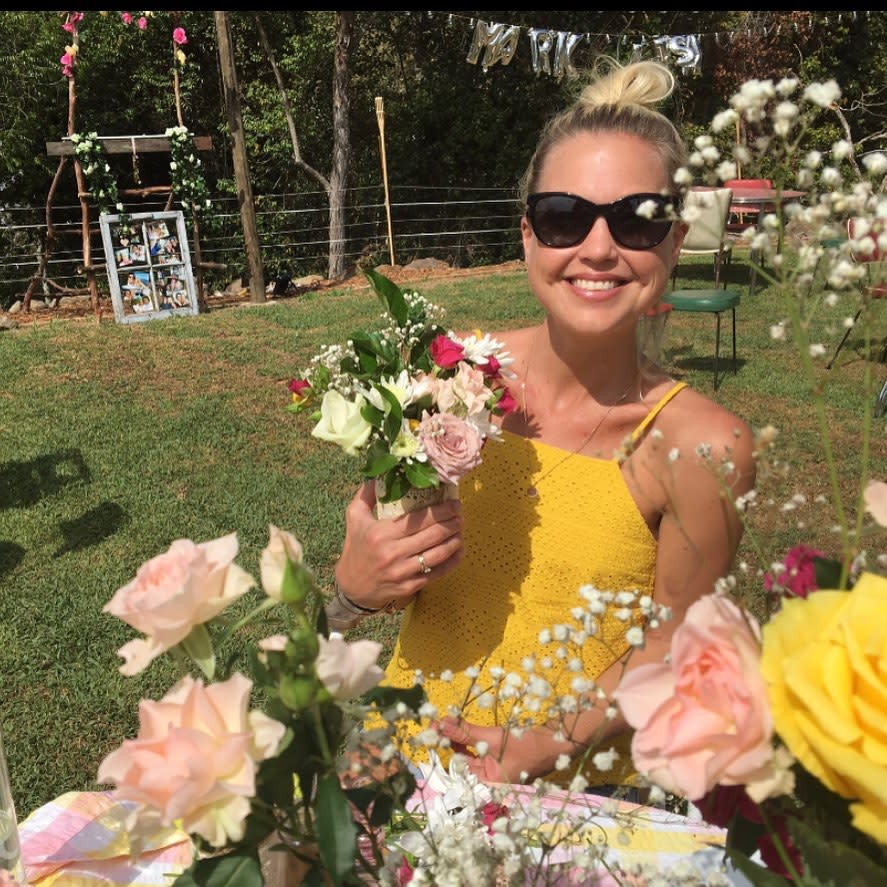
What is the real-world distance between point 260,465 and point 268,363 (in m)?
2.61

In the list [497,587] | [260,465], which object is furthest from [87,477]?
[497,587]

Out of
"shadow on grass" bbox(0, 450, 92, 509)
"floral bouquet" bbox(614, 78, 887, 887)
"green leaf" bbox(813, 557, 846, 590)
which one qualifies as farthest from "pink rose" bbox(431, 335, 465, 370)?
"shadow on grass" bbox(0, 450, 92, 509)

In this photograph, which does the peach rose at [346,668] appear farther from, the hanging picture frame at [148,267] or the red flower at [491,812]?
the hanging picture frame at [148,267]

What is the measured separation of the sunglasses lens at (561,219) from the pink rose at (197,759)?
4.35ft

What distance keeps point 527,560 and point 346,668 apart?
132 centimetres

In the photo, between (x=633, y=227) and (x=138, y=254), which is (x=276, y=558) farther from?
(x=138, y=254)

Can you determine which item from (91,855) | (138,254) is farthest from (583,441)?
(138,254)

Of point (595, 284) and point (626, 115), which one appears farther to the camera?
point (626, 115)

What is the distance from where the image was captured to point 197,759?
579 mm

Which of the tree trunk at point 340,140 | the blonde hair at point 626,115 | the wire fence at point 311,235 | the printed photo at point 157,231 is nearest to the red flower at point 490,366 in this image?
the blonde hair at point 626,115

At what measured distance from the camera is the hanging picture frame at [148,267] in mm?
10844

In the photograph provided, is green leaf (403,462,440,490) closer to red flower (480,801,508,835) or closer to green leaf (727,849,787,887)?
red flower (480,801,508,835)

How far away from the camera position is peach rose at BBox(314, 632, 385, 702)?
2.13 feet

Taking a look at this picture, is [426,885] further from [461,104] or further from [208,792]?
[461,104]
